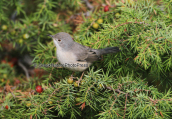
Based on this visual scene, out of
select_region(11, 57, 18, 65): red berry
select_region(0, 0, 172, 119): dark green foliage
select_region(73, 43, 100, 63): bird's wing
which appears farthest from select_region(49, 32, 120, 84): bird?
select_region(11, 57, 18, 65): red berry

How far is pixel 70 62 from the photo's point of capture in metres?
3.30

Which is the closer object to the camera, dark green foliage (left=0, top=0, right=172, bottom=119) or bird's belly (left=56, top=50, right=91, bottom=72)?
dark green foliage (left=0, top=0, right=172, bottom=119)

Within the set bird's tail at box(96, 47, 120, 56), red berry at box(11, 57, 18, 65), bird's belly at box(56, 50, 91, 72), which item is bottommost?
red berry at box(11, 57, 18, 65)

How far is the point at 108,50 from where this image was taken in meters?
2.69

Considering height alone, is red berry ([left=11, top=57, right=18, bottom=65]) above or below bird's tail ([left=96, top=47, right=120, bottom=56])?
below

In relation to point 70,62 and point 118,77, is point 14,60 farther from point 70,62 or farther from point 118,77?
point 118,77

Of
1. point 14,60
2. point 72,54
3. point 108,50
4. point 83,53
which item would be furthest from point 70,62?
point 14,60

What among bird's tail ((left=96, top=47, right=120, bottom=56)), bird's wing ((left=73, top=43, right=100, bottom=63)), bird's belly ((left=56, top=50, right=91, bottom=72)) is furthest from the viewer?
bird's wing ((left=73, top=43, right=100, bottom=63))

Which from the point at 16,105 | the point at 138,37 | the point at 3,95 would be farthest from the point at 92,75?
the point at 3,95

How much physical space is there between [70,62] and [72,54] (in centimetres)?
25

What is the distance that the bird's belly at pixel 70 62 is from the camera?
314 centimetres

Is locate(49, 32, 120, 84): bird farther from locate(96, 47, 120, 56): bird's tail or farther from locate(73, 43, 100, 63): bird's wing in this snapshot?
locate(96, 47, 120, 56): bird's tail

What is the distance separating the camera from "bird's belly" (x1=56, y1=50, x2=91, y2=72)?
3.14 m

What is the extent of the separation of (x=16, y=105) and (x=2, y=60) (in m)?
2.03
